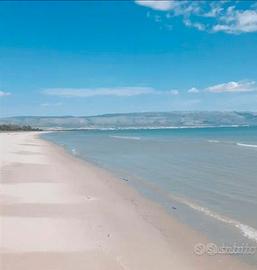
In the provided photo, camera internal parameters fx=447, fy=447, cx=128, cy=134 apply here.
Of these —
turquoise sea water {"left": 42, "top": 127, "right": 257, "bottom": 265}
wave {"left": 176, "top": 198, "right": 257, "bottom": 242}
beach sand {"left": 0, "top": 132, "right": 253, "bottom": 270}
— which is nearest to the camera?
beach sand {"left": 0, "top": 132, "right": 253, "bottom": 270}

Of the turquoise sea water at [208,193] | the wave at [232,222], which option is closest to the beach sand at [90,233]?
the turquoise sea water at [208,193]

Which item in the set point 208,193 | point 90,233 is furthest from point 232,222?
A: point 208,193

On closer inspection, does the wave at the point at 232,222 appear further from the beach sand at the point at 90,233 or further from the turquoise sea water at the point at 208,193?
the beach sand at the point at 90,233

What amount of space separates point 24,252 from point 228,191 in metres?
10.1

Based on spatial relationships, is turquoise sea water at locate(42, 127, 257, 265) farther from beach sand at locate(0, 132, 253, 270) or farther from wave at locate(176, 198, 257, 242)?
beach sand at locate(0, 132, 253, 270)

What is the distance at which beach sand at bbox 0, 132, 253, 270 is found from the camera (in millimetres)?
8617

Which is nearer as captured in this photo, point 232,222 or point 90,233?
point 90,233

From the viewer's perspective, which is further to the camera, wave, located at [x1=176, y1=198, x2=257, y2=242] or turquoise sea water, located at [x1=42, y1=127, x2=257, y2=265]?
turquoise sea water, located at [x1=42, y1=127, x2=257, y2=265]

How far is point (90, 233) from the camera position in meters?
10.7

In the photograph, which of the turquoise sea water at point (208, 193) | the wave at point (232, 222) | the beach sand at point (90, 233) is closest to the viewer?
the beach sand at point (90, 233)

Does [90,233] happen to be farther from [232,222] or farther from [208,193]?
[208,193]

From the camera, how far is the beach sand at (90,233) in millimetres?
8617

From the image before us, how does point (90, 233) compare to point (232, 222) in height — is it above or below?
above

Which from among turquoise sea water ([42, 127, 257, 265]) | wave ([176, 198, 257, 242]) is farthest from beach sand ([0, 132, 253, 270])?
wave ([176, 198, 257, 242])
